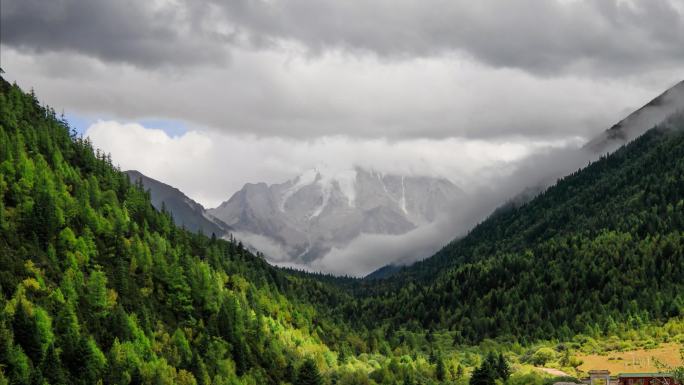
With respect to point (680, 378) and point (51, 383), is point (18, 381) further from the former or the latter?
point (680, 378)

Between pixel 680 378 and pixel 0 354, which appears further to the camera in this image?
pixel 0 354

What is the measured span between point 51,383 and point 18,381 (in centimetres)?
738

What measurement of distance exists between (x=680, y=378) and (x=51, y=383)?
124 m

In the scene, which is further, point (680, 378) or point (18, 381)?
point (18, 381)

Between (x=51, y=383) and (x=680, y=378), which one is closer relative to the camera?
(x=680, y=378)

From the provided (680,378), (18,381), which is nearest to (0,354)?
(18,381)

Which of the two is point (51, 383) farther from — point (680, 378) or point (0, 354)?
point (680, 378)

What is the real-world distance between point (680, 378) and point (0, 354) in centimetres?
12879

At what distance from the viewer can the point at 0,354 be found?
196 metres

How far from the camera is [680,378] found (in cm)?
11925

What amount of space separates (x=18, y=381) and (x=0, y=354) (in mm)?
6712

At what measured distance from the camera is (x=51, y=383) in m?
199

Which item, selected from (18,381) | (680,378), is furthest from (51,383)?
(680,378)
